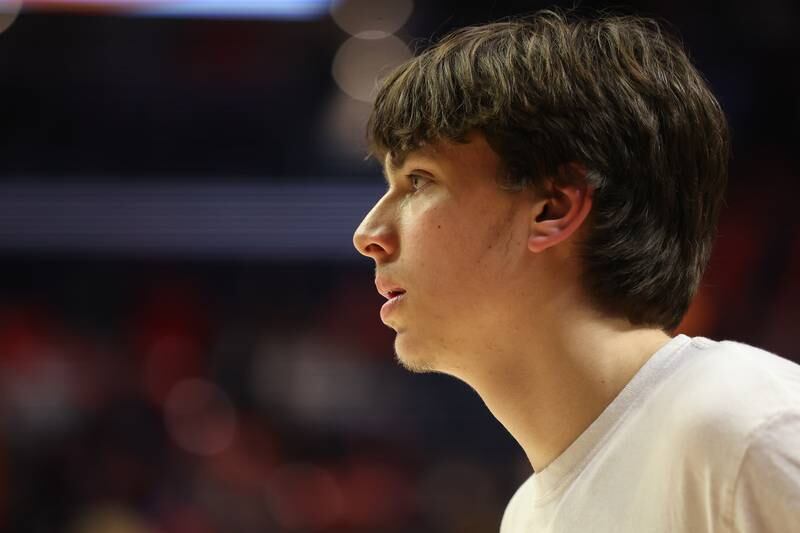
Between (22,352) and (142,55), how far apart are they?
148cm

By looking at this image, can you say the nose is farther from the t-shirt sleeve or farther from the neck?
the t-shirt sleeve

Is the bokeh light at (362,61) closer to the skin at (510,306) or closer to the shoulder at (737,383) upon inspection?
the skin at (510,306)

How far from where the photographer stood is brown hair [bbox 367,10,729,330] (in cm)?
122

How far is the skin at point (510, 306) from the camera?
1199 millimetres

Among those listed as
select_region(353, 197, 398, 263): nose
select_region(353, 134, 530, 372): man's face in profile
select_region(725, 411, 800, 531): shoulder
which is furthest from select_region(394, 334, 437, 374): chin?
select_region(725, 411, 800, 531): shoulder

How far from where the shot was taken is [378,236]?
4.20 ft

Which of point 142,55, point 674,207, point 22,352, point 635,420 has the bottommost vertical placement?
point 635,420

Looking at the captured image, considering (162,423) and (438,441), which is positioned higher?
(162,423)

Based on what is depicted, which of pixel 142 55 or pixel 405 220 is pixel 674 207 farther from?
pixel 142 55

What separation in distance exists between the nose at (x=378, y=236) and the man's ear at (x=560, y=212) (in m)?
0.18

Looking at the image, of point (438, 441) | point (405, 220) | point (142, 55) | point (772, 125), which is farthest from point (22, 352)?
point (405, 220)

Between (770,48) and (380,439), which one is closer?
(770,48)

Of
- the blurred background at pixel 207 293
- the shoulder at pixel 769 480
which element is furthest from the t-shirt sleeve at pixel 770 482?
the blurred background at pixel 207 293

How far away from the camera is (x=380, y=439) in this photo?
436 centimetres
